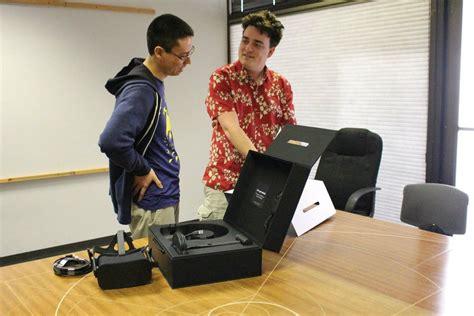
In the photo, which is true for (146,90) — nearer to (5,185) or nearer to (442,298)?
(442,298)

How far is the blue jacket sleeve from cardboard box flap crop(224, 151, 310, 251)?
0.44m

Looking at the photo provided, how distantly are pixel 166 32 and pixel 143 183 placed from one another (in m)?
0.65

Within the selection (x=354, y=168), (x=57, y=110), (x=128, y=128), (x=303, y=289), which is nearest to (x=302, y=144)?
(x=303, y=289)

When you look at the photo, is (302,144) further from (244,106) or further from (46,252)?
(46,252)

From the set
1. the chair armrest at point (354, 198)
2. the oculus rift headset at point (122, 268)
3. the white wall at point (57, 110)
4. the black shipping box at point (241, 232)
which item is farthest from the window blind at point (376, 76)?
the oculus rift headset at point (122, 268)

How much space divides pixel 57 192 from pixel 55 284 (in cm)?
275

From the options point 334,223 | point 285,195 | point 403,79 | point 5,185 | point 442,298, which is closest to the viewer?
point 442,298

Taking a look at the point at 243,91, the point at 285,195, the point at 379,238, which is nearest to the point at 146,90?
the point at 243,91

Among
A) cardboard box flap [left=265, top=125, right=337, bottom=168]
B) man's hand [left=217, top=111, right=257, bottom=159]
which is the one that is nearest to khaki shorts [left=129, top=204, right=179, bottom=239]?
man's hand [left=217, top=111, right=257, bottom=159]

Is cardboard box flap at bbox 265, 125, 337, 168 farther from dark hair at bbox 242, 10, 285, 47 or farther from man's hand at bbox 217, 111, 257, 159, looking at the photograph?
dark hair at bbox 242, 10, 285, 47

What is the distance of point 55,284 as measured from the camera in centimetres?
134

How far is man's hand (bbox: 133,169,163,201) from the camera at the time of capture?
1.90 meters

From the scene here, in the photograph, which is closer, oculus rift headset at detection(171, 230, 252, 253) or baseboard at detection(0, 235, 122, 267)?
oculus rift headset at detection(171, 230, 252, 253)

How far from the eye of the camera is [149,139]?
192cm
